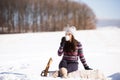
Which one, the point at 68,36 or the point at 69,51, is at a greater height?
the point at 68,36

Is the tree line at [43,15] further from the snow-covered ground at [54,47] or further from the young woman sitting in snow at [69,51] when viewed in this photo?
the young woman sitting in snow at [69,51]

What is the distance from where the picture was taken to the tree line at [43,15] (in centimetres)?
2239

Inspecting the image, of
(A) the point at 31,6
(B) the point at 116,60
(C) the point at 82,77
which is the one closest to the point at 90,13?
(A) the point at 31,6

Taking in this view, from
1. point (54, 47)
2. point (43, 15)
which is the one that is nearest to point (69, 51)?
point (54, 47)

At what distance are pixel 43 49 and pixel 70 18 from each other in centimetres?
1119

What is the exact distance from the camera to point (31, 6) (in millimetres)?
23312

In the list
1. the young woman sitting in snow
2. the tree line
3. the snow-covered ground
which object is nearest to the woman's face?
the young woman sitting in snow

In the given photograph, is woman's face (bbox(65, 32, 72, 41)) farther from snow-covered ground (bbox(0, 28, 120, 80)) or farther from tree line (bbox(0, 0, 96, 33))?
tree line (bbox(0, 0, 96, 33))

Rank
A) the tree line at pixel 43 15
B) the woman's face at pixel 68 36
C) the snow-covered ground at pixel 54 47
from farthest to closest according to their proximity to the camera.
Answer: the tree line at pixel 43 15, the snow-covered ground at pixel 54 47, the woman's face at pixel 68 36

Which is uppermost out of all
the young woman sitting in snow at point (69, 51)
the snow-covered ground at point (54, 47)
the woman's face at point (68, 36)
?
the woman's face at point (68, 36)

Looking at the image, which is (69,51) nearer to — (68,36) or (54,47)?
(68,36)

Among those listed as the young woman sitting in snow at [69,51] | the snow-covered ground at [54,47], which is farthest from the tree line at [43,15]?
the young woman sitting in snow at [69,51]

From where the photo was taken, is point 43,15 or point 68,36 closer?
point 68,36

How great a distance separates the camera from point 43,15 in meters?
23.9
